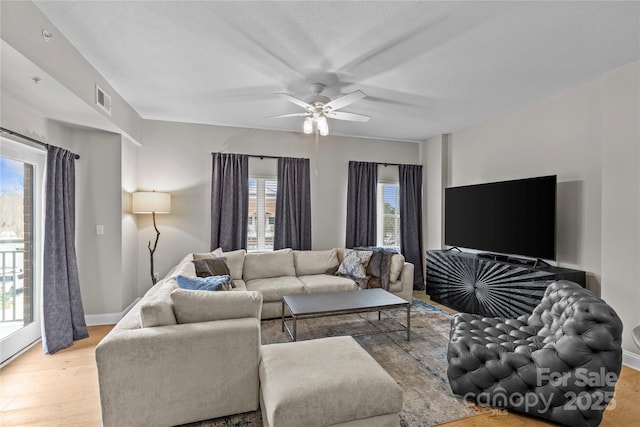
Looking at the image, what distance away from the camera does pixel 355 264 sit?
4.40 metres

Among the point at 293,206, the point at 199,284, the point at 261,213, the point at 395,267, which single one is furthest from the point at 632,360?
the point at 261,213

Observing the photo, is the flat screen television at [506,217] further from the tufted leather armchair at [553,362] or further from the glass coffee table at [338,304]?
the glass coffee table at [338,304]

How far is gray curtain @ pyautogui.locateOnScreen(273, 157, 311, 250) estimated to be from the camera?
4.88m

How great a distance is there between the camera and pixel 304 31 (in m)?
2.23

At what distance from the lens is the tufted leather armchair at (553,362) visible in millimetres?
1854

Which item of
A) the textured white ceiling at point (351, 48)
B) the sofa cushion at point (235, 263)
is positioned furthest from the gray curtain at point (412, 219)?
the sofa cushion at point (235, 263)

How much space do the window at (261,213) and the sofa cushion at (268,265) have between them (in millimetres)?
495

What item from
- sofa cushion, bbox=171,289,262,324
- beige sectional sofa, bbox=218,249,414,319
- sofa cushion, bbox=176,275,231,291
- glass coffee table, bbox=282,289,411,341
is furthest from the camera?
beige sectional sofa, bbox=218,249,414,319

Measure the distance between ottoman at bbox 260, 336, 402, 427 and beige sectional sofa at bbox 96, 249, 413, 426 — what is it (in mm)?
244

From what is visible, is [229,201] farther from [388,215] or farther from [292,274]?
[388,215]

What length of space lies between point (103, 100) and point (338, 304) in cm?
311

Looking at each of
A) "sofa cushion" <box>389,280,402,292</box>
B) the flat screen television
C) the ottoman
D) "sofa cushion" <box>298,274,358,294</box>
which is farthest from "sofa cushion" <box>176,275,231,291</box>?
the flat screen television

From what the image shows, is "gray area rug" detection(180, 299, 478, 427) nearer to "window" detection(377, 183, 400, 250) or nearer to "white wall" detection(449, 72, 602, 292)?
"window" detection(377, 183, 400, 250)

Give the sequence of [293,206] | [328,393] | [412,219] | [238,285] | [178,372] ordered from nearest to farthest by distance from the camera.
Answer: [328,393]
[178,372]
[238,285]
[293,206]
[412,219]
